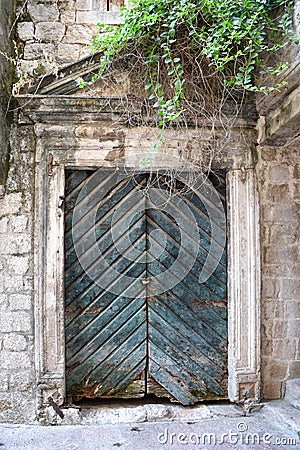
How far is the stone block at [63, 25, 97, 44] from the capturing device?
4047 mm

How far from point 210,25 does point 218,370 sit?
2909 mm

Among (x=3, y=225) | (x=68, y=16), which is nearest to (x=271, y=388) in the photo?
(x=3, y=225)

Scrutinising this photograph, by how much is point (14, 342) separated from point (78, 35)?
105 inches

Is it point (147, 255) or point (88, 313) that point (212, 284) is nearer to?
point (147, 255)

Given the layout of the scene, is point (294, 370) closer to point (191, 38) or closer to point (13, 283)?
point (13, 283)

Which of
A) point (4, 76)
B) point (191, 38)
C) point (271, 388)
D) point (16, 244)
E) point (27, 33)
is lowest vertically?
point (271, 388)

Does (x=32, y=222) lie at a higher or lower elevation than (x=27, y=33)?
lower

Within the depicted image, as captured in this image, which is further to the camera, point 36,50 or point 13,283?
point 36,50

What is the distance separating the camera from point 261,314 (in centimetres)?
408

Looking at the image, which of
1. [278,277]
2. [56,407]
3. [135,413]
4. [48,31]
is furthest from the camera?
[278,277]

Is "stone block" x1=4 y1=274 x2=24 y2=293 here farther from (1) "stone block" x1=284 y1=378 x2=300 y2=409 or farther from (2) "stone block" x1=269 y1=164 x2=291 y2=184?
(1) "stone block" x1=284 y1=378 x2=300 y2=409

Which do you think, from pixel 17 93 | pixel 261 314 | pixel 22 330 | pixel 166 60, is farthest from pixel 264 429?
pixel 17 93

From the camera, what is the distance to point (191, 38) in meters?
3.71

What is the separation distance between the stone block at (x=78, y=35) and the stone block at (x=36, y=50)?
0.54 feet
